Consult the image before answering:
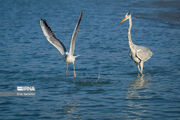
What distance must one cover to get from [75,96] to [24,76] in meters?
2.79

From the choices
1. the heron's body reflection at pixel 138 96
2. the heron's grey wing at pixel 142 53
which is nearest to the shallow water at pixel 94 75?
the heron's body reflection at pixel 138 96

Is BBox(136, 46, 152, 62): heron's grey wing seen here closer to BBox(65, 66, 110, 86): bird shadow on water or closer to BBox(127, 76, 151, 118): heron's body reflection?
BBox(127, 76, 151, 118): heron's body reflection

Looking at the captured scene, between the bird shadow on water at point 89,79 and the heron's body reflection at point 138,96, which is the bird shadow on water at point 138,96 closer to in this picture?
the heron's body reflection at point 138,96

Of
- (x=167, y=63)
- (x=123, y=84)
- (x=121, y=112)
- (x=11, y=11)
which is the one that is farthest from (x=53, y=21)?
(x=121, y=112)

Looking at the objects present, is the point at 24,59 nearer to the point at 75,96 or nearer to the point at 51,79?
the point at 51,79

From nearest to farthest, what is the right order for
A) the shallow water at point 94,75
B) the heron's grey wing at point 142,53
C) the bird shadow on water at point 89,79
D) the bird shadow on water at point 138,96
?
the bird shadow on water at point 138,96 < the shallow water at point 94,75 < the bird shadow on water at point 89,79 < the heron's grey wing at point 142,53

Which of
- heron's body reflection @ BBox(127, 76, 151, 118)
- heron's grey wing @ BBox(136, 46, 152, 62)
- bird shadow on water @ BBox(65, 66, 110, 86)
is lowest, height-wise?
heron's body reflection @ BBox(127, 76, 151, 118)

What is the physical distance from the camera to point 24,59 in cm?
1602

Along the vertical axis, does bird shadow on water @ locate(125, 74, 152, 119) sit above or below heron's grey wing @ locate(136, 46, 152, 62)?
below

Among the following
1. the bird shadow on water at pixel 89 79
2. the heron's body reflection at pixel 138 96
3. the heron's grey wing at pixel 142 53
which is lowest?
the heron's body reflection at pixel 138 96

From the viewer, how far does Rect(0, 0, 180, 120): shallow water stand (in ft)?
32.7

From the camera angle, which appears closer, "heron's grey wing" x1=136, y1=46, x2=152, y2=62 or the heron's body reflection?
the heron's body reflection

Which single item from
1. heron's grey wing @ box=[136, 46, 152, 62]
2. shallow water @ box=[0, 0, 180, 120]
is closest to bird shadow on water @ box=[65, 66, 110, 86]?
shallow water @ box=[0, 0, 180, 120]

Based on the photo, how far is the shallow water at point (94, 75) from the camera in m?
9.96
